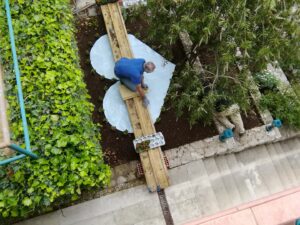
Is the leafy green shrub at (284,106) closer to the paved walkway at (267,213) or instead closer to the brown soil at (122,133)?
the brown soil at (122,133)

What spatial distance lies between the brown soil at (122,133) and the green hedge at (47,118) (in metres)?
0.52

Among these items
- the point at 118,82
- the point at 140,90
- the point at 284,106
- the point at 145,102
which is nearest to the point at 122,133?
the point at 145,102

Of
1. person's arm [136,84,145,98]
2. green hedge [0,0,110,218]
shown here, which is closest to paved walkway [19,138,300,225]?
green hedge [0,0,110,218]

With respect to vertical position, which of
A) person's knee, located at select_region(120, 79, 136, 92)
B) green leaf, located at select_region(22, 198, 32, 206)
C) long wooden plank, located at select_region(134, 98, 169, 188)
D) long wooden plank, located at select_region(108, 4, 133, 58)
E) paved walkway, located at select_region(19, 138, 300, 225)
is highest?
long wooden plank, located at select_region(108, 4, 133, 58)

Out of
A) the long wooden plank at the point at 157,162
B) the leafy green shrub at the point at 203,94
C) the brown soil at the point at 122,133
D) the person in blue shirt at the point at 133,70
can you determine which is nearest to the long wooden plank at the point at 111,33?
the brown soil at the point at 122,133

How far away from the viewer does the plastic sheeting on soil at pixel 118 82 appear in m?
6.02

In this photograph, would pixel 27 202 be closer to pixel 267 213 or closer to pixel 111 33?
pixel 267 213

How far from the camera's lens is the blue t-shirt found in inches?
209

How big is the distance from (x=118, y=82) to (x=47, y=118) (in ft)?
6.66

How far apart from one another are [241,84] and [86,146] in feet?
8.67

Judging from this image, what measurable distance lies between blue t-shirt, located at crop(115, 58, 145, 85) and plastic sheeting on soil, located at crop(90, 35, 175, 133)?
732 millimetres

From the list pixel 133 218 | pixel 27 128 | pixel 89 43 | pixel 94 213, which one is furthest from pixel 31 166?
pixel 89 43

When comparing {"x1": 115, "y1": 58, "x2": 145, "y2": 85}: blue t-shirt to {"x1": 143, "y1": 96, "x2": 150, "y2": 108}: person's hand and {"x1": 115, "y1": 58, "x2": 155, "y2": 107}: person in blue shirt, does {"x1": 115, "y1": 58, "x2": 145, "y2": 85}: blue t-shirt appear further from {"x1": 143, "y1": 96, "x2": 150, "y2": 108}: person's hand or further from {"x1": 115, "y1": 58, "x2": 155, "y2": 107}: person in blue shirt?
{"x1": 143, "y1": 96, "x2": 150, "y2": 108}: person's hand

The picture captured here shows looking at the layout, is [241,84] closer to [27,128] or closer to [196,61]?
[196,61]
